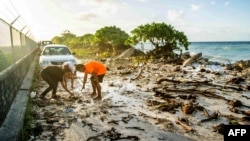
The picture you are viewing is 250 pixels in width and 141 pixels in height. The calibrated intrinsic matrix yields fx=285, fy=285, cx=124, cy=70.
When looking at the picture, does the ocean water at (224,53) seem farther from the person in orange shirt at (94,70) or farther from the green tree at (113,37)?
the person in orange shirt at (94,70)

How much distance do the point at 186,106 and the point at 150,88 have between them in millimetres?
4315

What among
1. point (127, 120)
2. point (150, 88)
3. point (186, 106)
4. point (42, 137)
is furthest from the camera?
point (150, 88)

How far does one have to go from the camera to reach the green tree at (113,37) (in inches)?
1671

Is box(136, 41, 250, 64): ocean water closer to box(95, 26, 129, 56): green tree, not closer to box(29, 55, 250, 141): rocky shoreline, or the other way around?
box(95, 26, 129, 56): green tree

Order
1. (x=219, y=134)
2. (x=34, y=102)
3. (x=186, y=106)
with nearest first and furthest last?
(x=219, y=134) < (x=186, y=106) < (x=34, y=102)

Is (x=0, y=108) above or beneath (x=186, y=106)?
above

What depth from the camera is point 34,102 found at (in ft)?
30.1

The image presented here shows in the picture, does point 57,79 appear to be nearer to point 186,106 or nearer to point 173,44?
point 186,106

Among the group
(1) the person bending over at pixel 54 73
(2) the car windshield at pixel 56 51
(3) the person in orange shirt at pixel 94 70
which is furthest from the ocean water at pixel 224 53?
(1) the person bending over at pixel 54 73

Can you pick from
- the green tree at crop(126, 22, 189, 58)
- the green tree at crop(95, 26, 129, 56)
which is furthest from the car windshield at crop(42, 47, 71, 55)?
the green tree at crop(95, 26, 129, 56)

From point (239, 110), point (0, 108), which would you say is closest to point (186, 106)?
point (239, 110)

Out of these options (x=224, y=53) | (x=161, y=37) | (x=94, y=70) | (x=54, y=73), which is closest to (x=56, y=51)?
(x=54, y=73)

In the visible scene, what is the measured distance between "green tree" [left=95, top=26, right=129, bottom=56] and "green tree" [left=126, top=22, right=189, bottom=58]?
10839 millimetres

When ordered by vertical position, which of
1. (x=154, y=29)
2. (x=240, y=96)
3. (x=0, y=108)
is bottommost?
(x=240, y=96)
